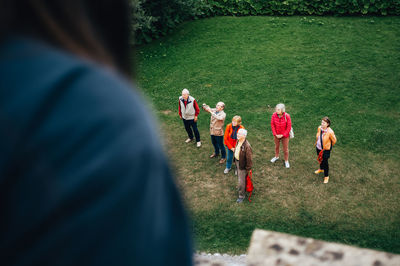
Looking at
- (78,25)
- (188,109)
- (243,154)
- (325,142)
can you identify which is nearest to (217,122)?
(188,109)

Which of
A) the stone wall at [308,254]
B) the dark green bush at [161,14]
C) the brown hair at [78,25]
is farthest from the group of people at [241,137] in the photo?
the dark green bush at [161,14]

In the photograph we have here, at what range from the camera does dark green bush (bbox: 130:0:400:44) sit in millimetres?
21188

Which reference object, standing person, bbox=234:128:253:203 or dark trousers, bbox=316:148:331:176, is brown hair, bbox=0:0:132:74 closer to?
standing person, bbox=234:128:253:203

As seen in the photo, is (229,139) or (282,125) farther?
(282,125)

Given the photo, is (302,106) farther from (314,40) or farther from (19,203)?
(19,203)

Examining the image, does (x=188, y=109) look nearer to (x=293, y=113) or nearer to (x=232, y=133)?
(x=232, y=133)

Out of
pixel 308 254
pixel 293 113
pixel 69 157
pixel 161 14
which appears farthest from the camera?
pixel 161 14

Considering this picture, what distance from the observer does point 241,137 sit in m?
9.58

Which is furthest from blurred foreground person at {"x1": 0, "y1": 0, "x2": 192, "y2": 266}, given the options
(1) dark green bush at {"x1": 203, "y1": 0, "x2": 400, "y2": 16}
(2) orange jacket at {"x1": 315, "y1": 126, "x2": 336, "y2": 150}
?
(1) dark green bush at {"x1": 203, "y1": 0, "x2": 400, "y2": 16}

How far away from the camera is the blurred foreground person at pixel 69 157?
1.68 ft

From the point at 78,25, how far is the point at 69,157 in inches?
10.4

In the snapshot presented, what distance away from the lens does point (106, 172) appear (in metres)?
0.53

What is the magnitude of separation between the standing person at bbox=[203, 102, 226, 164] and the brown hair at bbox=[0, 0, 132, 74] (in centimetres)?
1054

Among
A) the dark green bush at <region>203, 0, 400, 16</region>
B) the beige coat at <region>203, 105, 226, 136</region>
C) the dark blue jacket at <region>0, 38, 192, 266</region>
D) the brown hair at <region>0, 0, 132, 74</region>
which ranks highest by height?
the brown hair at <region>0, 0, 132, 74</region>
